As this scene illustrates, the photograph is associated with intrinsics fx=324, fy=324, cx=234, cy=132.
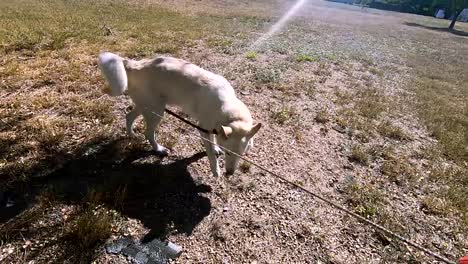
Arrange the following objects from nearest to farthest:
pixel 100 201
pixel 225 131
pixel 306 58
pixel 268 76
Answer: pixel 225 131 → pixel 100 201 → pixel 268 76 → pixel 306 58

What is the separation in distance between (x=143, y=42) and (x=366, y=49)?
12.6 m

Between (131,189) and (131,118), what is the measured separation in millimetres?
1631

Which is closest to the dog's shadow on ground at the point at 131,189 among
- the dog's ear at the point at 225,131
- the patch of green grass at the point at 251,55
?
the dog's ear at the point at 225,131

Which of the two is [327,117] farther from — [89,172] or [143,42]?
[143,42]

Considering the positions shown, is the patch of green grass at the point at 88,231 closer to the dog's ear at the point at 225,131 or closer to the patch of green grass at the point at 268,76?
the dog's ear at the point at 225,131

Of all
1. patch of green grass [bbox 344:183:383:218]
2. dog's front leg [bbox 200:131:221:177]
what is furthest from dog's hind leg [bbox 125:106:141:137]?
patch of green grass [bbox 344:183:383:218]

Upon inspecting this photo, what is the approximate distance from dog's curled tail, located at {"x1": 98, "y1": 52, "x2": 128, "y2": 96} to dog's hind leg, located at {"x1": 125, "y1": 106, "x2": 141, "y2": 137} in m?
0.80

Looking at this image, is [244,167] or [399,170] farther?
[399,170]

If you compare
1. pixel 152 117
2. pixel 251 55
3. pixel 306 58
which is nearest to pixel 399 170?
pixel 152 117

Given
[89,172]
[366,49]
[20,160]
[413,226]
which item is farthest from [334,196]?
[366,49]

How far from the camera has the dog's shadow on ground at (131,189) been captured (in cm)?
430

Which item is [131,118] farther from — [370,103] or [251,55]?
[251,55]

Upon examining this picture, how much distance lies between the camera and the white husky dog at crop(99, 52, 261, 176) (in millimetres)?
4648

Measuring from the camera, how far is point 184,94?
16.7 feet
